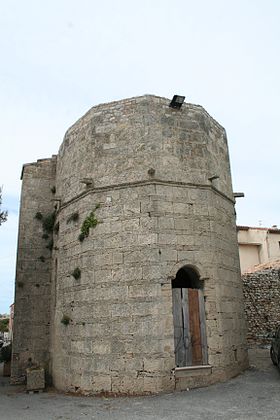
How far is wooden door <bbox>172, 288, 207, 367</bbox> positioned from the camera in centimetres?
823

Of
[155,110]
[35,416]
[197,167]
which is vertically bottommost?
[35,416]

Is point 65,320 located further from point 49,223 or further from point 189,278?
point 49,223

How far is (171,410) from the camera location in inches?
258

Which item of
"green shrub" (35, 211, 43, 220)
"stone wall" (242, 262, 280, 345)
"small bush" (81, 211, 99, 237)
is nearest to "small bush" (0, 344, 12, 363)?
"green shrub" (35, 211, 43, 220)

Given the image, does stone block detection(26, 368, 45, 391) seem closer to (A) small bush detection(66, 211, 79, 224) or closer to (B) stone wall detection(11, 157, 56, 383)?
(B) stone wall detection(11, 157, 56, 383)

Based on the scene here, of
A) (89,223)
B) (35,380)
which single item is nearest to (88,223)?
(89,223)

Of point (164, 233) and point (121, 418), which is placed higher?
point (164, 233)

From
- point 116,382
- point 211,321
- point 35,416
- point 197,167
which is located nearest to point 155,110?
point 197,167

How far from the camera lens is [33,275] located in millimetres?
11711

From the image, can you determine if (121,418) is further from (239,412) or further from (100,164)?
(100,164)

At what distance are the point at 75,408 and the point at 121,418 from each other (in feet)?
4.52

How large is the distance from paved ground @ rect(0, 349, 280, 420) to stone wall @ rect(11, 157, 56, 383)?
84.9 inches

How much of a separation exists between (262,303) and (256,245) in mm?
8497

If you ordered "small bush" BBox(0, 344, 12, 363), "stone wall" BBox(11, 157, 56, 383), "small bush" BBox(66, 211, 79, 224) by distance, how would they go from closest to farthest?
1. "small bush" BBox(66, 211, 79, 224)
2. "stone wall" BBox(11, 157, 56, 383)
3. "small bush" BBox(0, 344, 12, 363)
